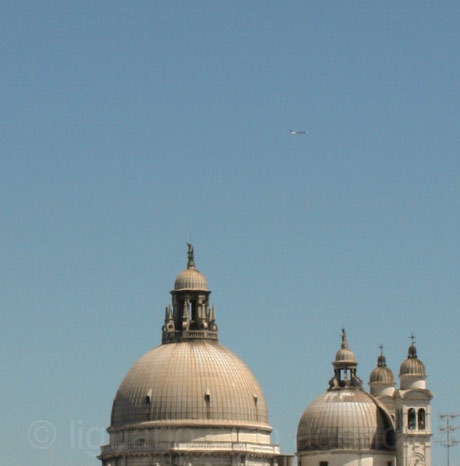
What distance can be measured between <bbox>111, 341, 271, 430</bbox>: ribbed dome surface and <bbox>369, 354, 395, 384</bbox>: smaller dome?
19351 millimetres

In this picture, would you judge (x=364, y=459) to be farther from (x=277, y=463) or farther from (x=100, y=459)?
(x=100, y=459)

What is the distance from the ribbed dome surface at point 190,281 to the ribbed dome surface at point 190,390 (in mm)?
5798

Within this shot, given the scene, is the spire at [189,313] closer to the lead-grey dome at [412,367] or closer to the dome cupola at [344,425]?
the dome cupola at [344,425]

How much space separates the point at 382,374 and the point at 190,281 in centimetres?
2478

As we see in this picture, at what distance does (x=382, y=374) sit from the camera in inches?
6324

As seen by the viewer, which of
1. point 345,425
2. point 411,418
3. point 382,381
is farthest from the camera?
point 382,381

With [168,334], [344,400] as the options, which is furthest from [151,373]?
[344,400]

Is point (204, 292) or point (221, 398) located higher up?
point (204, 292)

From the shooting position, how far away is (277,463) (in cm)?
14388

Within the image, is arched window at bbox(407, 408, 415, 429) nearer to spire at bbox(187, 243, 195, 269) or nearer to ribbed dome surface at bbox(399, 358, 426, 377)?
ribbed dome surface at bbox(399, 358, 426, 377)

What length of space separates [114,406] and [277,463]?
15.7 m

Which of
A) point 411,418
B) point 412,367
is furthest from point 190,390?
point 411,418

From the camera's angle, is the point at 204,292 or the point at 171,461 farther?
the point at 204,292

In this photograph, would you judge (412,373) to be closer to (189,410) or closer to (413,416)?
(413,416)
